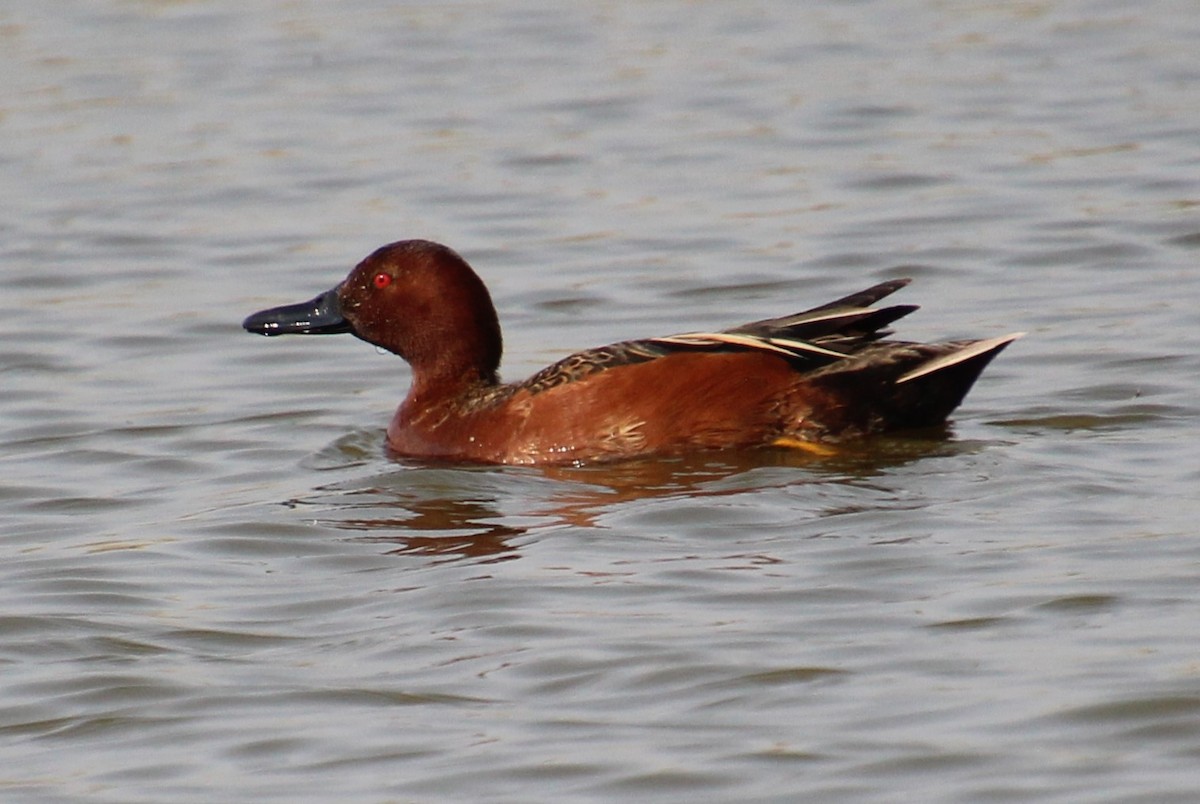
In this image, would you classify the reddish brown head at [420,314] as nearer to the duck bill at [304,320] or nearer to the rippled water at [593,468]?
the duck bill at [304,320]

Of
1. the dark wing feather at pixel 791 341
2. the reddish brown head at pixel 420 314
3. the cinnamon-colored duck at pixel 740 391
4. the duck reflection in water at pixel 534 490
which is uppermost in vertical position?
the reddish brown head at pixel 420 314

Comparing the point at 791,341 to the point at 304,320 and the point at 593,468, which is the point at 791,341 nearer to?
the point at 593,468

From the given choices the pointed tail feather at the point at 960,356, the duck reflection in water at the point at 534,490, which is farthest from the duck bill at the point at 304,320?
the pointed tail feather at the point at 960,356

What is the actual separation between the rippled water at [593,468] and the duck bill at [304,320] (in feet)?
1.37

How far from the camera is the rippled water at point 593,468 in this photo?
18.1 feet

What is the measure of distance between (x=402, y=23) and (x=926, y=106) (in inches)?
202

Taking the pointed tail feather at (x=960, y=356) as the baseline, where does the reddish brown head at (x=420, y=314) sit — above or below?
above

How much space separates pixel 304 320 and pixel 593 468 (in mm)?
1633

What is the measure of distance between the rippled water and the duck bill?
417 millimetres

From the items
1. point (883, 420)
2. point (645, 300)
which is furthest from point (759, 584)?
point (645, 300)

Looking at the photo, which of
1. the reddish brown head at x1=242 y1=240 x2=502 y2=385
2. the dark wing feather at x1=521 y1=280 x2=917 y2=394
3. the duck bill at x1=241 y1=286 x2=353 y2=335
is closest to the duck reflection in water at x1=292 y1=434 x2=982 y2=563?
the dark wing feather at x1=521 y1=280 x2=917 y2=394

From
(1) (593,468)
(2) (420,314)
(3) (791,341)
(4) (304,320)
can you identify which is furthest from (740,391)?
(4) (304,320)

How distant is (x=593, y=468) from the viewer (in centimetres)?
855

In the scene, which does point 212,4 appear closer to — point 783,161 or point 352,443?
point 783,161
